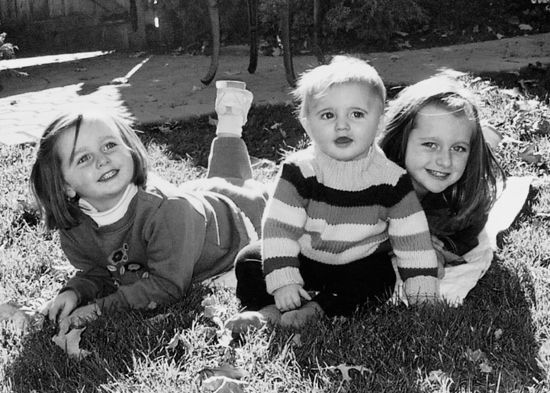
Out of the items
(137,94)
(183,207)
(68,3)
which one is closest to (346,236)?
(183,207)

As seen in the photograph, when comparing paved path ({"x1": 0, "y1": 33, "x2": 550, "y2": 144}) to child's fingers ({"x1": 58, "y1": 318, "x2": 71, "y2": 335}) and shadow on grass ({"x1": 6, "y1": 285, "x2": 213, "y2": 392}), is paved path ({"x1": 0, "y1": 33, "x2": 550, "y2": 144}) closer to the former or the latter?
child's fingers ({"x1": 58, "y1": 318, "x2": 71, "y2": 335})

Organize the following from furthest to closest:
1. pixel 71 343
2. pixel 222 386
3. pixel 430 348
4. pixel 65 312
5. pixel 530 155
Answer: pixel 530 155
pixel 65 312
pixel 71 343
pixel 430 348
pixel 222 386

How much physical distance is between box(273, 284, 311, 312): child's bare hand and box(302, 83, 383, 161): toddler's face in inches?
20.4

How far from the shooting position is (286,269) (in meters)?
2.75

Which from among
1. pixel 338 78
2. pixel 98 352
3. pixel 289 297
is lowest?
pixel 98 352

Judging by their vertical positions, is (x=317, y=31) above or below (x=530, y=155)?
above

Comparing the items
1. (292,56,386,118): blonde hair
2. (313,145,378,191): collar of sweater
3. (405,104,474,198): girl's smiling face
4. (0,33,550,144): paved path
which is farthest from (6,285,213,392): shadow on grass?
(0,33,550,144): paved path

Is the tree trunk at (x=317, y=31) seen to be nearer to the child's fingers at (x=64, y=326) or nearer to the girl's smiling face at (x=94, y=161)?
the girl's smiling face at (x=94, y=161)

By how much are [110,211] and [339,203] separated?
0.94m

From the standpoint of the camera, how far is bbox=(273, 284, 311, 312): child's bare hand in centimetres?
273

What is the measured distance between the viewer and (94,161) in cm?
290

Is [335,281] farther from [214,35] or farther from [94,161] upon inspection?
[214,35]

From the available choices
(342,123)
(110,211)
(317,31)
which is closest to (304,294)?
(342,123)

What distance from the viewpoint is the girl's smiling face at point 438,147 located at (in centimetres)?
291
